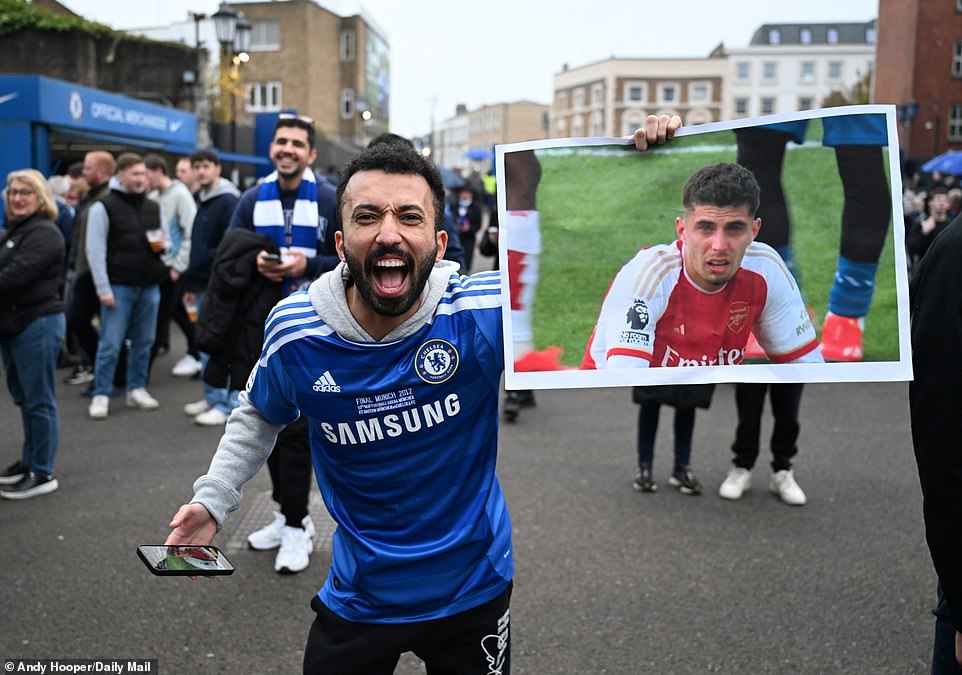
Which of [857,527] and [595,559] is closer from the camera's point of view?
[595,559]

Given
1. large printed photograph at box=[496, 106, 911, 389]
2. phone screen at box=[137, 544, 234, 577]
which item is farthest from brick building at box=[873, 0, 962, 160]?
phone screen at box=[137, 544, 234, 577]

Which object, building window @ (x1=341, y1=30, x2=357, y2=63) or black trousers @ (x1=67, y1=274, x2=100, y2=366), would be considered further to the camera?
building window @ (x1=341, y1=30, x2=357, y2=63)

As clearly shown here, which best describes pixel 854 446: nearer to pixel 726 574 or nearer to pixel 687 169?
pixel 726 574

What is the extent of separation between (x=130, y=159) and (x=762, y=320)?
676 centimetres

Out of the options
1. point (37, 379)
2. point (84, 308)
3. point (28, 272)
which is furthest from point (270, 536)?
point (84, 308)

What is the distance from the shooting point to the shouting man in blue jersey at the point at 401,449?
2180 millimetres

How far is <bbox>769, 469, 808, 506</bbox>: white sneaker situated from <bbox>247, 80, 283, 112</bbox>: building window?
47.1 m

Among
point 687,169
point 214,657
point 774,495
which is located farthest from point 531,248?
point 774,495

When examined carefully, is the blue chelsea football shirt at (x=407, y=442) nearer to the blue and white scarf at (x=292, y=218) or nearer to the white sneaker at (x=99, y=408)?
the blue and white scarf at (x=292, y=218)

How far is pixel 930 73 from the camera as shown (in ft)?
161

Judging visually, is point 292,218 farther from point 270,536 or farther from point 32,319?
point 32,319

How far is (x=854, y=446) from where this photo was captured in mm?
6840

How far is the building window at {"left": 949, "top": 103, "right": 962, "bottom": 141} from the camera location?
5012 centimetres

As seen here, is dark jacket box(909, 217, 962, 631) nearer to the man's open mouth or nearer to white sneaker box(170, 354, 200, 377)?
the man's open mouth
